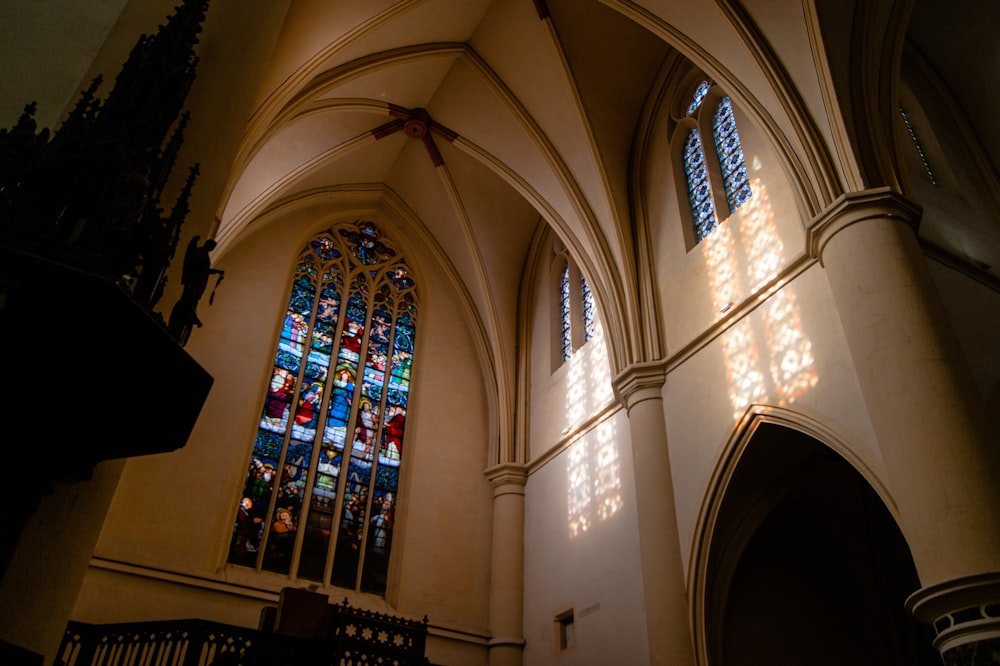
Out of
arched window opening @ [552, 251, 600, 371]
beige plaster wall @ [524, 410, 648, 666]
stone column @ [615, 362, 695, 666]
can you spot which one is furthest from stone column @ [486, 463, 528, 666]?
stone column @ [615, 362, 695, 666]

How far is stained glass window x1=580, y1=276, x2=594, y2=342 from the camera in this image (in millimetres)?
11664

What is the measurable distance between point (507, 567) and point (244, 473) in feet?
12.7

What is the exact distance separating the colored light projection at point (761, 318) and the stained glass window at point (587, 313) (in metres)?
2.72

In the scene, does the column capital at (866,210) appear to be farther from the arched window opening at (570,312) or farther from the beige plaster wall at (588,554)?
the arched window opening at (570,312)

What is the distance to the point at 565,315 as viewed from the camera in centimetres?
1266

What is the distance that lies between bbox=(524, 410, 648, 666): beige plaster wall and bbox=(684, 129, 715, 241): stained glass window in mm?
2547

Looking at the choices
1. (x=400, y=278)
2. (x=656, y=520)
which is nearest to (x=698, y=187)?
(x=656, y=520)

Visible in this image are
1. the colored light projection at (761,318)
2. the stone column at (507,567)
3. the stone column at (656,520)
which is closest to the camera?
the colored light projection at (761,318)

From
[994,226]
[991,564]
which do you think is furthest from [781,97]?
[991,564]

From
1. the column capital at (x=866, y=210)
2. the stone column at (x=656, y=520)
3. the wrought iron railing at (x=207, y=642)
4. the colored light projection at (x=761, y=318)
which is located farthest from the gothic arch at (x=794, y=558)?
the wrought iron railing at (x=207, y=642)

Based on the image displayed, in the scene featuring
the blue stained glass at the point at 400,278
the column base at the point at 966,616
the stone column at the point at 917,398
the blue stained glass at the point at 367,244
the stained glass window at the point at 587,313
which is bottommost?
the column base at the point at 966,616

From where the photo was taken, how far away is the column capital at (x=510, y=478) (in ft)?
39.2

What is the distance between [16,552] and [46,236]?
110 centimetres

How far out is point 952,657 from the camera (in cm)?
486
